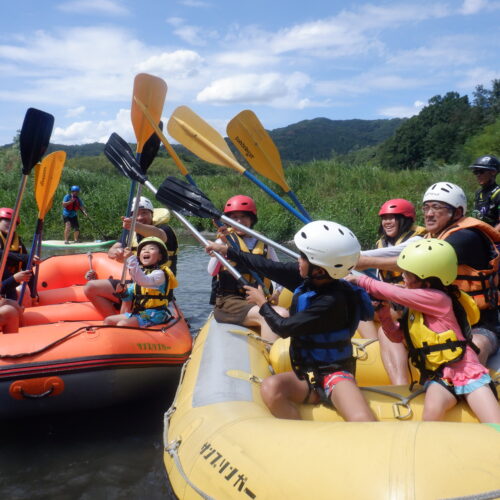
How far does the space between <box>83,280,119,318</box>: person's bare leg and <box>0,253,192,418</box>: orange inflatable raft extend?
0.73m

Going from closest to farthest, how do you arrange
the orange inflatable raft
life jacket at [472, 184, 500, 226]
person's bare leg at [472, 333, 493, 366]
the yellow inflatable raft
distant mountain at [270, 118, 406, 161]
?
the yellow inflatable raft < person's bare leg at [472, 333, 493, 366] < the orange inflatable raft < life jacket at [472, 184, 500, 226] < distant mountain at [270, 118, 406, 161]

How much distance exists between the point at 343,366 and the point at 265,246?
1.68 m

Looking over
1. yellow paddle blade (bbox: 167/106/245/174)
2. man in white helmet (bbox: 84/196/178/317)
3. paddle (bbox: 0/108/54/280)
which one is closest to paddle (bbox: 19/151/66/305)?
paddle (bbox: 0/108/54/280)

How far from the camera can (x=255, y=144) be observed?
445cm

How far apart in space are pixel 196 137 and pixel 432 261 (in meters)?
2.71

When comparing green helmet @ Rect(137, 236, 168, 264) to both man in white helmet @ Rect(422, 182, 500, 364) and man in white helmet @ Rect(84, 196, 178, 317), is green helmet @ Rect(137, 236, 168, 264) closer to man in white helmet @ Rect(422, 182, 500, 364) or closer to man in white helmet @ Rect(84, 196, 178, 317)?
man in white helmet @ Rect(84, 196, 178, 317)

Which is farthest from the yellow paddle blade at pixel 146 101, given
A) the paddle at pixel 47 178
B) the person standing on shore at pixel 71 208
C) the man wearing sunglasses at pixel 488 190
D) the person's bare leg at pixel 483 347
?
the person standing on shore at pixel 71 208

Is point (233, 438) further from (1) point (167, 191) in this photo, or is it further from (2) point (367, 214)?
(2) point (367, 214)

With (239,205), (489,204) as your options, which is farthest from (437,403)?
(489,204)

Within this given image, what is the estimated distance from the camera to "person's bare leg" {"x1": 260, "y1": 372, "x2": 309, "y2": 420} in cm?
240

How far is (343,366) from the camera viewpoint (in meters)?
2.42

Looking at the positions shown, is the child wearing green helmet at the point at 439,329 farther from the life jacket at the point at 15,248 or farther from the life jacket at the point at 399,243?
the life jacket at the point at 15,248

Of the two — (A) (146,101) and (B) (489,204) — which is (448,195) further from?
(A) (146,101)

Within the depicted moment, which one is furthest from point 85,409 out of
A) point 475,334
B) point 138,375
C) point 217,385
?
point 475,334
